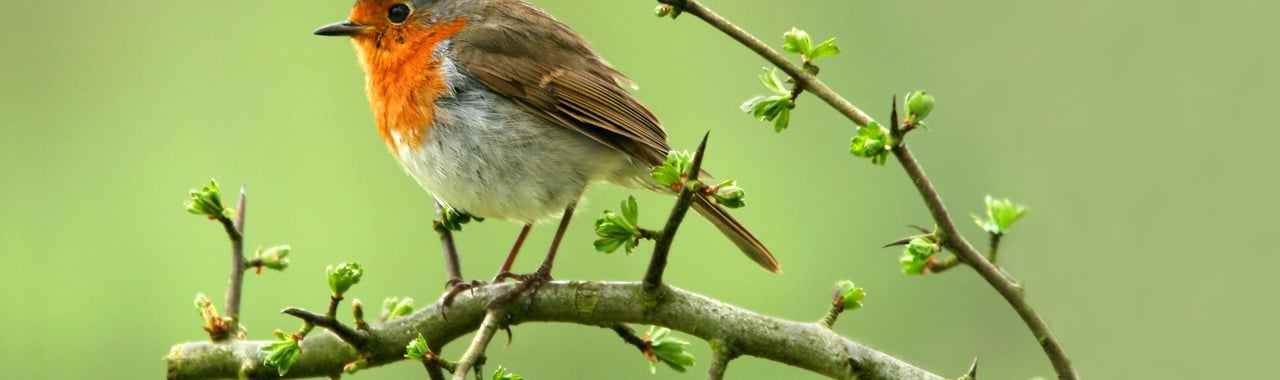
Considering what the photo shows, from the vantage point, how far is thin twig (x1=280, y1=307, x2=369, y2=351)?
102 inches

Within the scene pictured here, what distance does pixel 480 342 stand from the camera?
280 cm

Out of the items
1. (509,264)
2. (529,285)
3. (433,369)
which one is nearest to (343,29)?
(509,264)

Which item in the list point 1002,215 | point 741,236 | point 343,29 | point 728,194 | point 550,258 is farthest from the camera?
point 343,29

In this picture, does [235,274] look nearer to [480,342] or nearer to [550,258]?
[550,258]

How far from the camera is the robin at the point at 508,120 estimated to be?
4.11 meters

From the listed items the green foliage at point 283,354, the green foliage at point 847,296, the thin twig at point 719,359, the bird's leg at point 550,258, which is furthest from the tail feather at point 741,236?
the green foliage at point 283,354

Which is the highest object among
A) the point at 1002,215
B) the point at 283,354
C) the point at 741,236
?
the point at 741,236

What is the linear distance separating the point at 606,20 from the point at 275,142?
Answer: 275 centimetres

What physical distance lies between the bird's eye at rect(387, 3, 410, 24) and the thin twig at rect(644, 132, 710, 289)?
6.79ft

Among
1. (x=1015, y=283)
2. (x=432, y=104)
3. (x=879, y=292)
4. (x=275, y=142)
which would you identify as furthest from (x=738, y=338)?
(x=275, y=142)

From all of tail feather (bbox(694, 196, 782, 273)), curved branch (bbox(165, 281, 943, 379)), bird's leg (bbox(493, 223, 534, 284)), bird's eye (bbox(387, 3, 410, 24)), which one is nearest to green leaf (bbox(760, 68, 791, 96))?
curved branch (bbox(165, 281, 943, 379))

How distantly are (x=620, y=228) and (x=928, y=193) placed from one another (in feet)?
2.02

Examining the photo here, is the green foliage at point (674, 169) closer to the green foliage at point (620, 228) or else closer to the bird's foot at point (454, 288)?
the green foliage at point (620, 228)

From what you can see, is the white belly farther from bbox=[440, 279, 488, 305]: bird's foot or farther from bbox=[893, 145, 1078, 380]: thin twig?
bbox=[893, 145, 1078, 380]: thin twig
